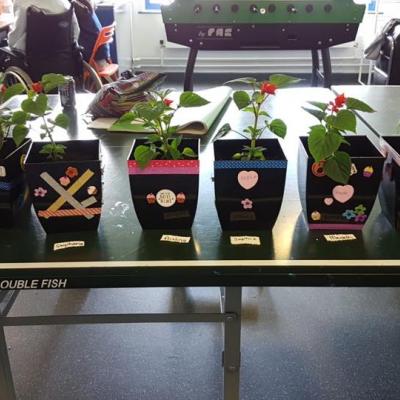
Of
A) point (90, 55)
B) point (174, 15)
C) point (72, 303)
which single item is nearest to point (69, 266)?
point (72, 303)

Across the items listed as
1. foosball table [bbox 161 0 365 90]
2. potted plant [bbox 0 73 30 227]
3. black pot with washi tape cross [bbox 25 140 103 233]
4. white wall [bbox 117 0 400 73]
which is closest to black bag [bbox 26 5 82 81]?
foosball table [bbox 161 0 365 90]

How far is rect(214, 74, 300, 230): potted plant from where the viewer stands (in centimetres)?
93

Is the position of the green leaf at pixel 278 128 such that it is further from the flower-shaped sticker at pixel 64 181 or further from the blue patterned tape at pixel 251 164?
the flower-shaped sticker at pixel 64 181

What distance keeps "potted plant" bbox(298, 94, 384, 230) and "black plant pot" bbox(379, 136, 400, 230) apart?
0.03 meters

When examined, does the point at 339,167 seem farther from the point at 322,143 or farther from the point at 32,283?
the point at 32,283

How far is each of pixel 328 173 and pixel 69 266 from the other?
0.48 meters

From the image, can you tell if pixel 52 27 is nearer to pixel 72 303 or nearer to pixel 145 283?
pixel 72 303

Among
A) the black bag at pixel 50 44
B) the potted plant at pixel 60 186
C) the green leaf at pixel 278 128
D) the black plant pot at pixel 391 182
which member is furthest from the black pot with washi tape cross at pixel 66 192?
the black bag at pixel 50 44

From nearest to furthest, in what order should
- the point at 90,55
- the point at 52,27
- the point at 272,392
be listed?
the point at 272,392 < the point at 52,27 < the point at 90,55

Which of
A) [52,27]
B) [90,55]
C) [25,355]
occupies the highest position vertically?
[52,27]

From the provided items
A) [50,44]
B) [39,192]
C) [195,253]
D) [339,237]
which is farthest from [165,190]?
[50,44]

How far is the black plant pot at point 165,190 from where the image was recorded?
0.93m

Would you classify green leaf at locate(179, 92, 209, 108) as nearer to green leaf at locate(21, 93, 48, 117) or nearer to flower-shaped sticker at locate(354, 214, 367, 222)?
green leaf at locate(21, 93, 48, 117)

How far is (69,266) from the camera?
2.93ft
